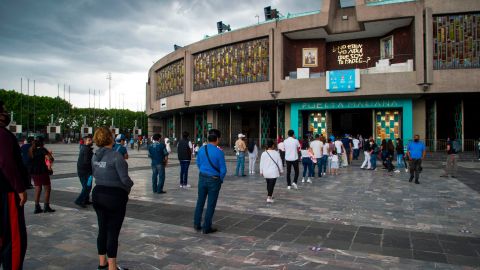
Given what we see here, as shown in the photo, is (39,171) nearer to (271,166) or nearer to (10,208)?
(10,208)

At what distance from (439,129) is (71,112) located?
7334cm

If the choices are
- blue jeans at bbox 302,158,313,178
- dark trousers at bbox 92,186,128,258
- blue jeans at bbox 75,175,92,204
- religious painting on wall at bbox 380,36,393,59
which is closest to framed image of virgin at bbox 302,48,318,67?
religious painting on wall at bbox 380,36,393,59

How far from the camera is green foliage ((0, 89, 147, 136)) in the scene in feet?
198

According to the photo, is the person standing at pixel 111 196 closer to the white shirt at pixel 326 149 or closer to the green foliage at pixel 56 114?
the white shirt at pixel 326 149

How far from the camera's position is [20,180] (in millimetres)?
3357

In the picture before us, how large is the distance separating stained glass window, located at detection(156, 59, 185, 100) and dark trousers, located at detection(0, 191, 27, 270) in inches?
1322

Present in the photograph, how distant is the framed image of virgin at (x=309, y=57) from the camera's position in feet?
99.3

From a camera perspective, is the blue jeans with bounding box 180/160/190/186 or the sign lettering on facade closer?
the blue jeans with bounding box 180/160/190/186

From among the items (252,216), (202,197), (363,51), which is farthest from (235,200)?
(363,51)

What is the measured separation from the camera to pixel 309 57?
3041cm

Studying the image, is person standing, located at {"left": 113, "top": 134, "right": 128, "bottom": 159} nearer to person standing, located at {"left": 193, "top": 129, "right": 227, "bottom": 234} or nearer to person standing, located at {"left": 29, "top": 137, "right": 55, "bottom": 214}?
person standing, located at {"left": 29, "top": 137, "right": 55, "bottom": 214}

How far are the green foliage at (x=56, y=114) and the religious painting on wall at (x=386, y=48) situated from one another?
3667 cm

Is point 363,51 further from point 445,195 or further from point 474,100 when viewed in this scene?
point 445,195

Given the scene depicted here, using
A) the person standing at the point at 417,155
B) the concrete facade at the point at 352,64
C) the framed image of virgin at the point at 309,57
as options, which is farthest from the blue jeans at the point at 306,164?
the framed image of virgin at the point at 309,57
